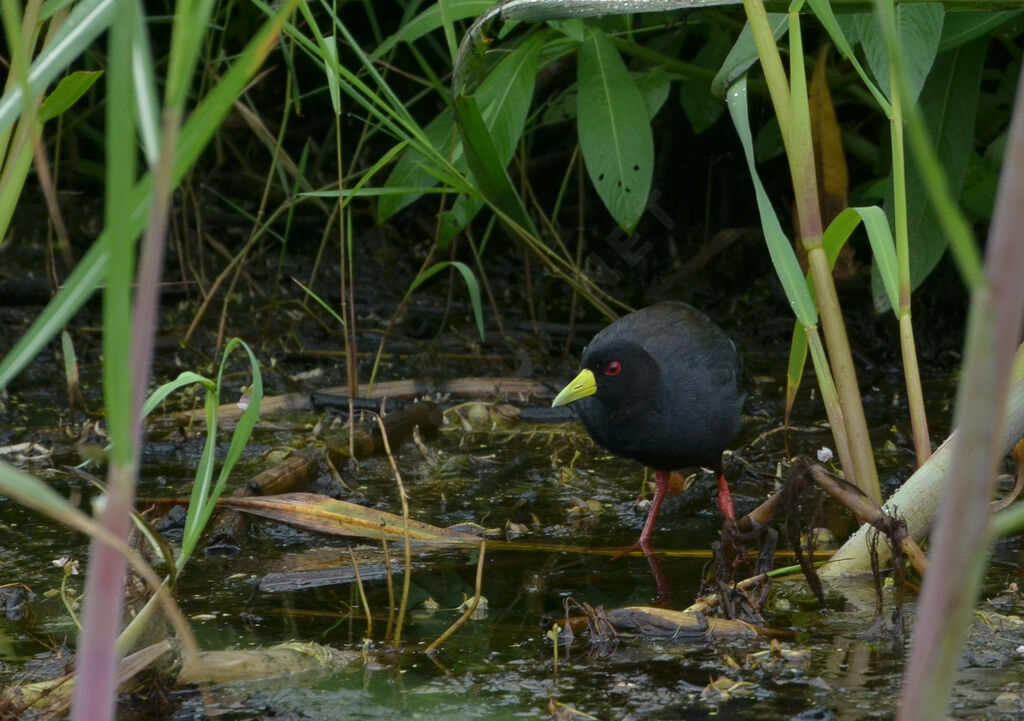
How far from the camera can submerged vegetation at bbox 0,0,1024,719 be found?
1097 millimetres

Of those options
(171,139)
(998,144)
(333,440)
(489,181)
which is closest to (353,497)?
(333,440)

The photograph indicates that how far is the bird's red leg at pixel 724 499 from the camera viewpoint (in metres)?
3.61

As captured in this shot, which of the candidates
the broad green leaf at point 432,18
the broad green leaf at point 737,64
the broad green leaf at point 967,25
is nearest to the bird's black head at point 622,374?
the broad green leaf at point 737,64

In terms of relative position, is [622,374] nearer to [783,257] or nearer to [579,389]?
[579,389]

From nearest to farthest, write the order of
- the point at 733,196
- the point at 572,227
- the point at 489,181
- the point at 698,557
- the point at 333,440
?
the point at 698,557 → the point at 489,181 → the point at 333,440 → the point at 733,196 → the point at 572,227

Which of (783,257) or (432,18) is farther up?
(432,18)

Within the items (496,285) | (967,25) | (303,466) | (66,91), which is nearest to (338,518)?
(303,466)

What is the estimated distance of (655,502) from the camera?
3613mm

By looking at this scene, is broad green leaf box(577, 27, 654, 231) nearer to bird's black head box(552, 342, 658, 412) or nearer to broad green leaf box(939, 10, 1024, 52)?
bird's black head box(552, 342, 658, 412)

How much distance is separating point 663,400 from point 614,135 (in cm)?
101

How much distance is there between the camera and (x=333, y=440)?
413cm

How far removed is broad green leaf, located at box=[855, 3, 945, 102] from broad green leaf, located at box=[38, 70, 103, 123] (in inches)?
71.1

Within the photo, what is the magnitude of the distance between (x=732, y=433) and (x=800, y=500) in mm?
1223

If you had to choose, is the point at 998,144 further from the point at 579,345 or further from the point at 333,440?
the point at 333,440
